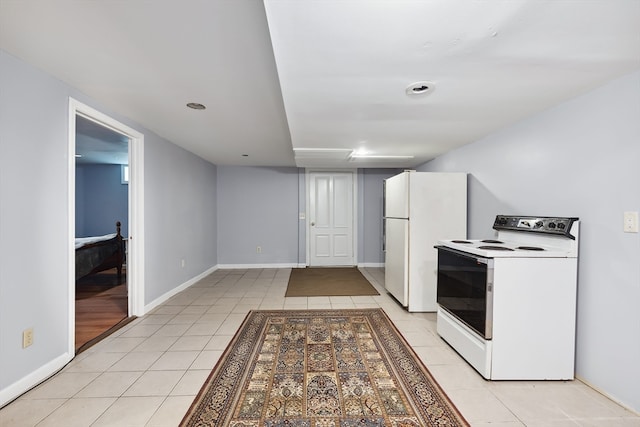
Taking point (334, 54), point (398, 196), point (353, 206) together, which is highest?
point (334, 54)

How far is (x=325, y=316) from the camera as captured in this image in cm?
310

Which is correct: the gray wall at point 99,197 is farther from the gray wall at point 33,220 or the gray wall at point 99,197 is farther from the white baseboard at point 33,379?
the white baseboard at point 33,379

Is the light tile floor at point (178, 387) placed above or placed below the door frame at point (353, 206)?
below

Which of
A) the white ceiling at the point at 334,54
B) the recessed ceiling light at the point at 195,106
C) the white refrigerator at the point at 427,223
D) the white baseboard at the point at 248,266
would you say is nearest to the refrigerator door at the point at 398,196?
the white refrigerator at the point at 427,223

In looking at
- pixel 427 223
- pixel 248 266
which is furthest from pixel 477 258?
pixel 248 266

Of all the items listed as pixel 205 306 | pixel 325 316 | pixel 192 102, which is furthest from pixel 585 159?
pixel 205 306

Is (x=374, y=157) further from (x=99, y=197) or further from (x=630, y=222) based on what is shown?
(x=99, y=197)

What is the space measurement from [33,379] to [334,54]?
2803 millimetres

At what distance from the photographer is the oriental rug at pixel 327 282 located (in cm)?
405

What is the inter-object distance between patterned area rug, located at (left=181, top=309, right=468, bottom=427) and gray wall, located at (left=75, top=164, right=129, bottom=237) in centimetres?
501

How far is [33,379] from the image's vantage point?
1.88 meters

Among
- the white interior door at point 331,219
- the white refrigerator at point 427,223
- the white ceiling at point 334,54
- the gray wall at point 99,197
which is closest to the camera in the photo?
the white ceiling at point 334,54

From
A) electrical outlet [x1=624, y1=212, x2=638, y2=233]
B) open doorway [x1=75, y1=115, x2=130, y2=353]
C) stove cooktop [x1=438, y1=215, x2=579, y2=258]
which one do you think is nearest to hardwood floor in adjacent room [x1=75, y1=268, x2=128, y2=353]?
open doorway [x1=75, y1=115, x2=130, y2=353]

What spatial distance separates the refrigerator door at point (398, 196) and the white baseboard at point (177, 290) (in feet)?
10.4
